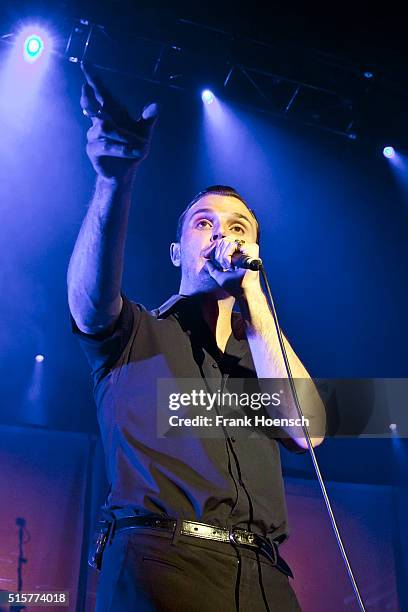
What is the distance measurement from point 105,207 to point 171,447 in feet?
1.92

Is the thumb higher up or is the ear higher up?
the ear

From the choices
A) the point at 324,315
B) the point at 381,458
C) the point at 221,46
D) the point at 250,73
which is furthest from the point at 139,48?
the point at 381,458

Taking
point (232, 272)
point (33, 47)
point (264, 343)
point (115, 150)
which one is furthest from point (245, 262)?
point (33, 47)

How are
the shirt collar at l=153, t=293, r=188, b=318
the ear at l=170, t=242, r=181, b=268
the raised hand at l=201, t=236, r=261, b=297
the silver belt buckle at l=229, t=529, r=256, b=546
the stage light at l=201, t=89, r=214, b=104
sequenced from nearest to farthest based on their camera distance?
the silver belt buckle at l=229, t=529, r=256, b=546, the raised hand at l=201, t=236, r=261, b=297, the shirt collar at l=153, t=293, r=188, b=318, the ear at l=170, t=242, r=181, b=268, the stage light at l=201, t=89, r=214, b=104

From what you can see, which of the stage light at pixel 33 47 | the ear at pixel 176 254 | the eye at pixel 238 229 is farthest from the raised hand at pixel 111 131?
the stage light at pixel 33 47

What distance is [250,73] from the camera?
5566 mm

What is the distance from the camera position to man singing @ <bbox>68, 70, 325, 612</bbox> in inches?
52.5

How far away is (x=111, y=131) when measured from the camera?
1.44 m

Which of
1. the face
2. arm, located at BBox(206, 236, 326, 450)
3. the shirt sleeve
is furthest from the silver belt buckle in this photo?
the face

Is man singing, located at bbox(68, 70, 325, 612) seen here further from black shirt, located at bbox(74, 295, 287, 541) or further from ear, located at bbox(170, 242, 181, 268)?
ear, located at bbox(170, 242, 181, 268)

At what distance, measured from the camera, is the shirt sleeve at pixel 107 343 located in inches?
63.5

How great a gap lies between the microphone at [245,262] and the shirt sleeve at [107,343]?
0.31 m

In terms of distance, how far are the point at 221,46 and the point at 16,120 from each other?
73.5 inches

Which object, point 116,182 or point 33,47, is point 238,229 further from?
point 33,47
